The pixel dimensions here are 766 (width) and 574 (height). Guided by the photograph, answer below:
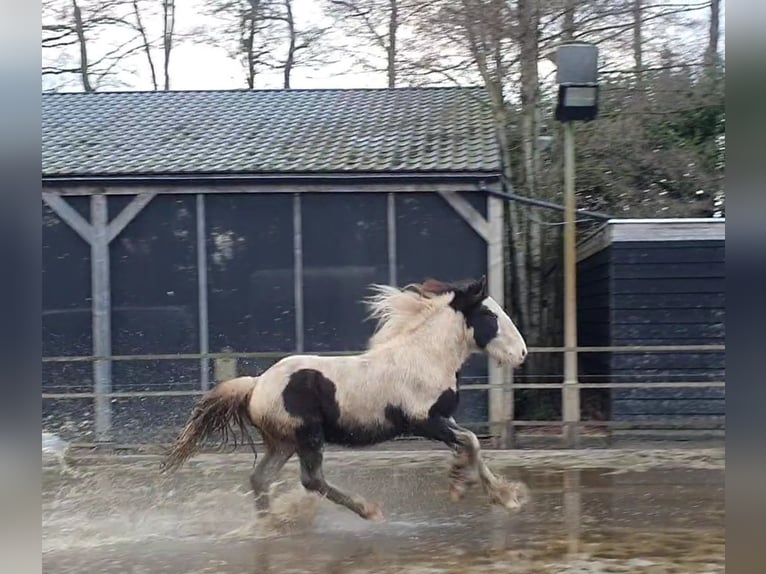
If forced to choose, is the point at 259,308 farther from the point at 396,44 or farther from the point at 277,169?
the point at 396,44

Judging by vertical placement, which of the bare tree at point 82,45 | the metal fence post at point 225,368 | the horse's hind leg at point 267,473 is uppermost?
the bare tree at point 82,45

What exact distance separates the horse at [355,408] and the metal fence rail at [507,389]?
2.58 metres

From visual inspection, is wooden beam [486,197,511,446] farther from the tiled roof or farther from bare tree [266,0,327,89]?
bare tree [266,0,327,89]

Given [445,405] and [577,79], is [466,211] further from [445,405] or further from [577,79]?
[445,405]

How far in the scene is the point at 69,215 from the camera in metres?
8.47

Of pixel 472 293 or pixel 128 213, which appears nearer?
pixel 472 293

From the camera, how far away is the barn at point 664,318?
8.20 meters

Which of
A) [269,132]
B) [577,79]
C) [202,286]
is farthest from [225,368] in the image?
[577,79]

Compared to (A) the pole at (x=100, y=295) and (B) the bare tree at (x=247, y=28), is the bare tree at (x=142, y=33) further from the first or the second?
(A) the pole at (x=100, y=295)

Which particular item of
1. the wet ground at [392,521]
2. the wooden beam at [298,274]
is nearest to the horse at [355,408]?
the wet ground at [392,521]

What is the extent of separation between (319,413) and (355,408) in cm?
21

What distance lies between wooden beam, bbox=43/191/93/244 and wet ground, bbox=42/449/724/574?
7.22 feet
